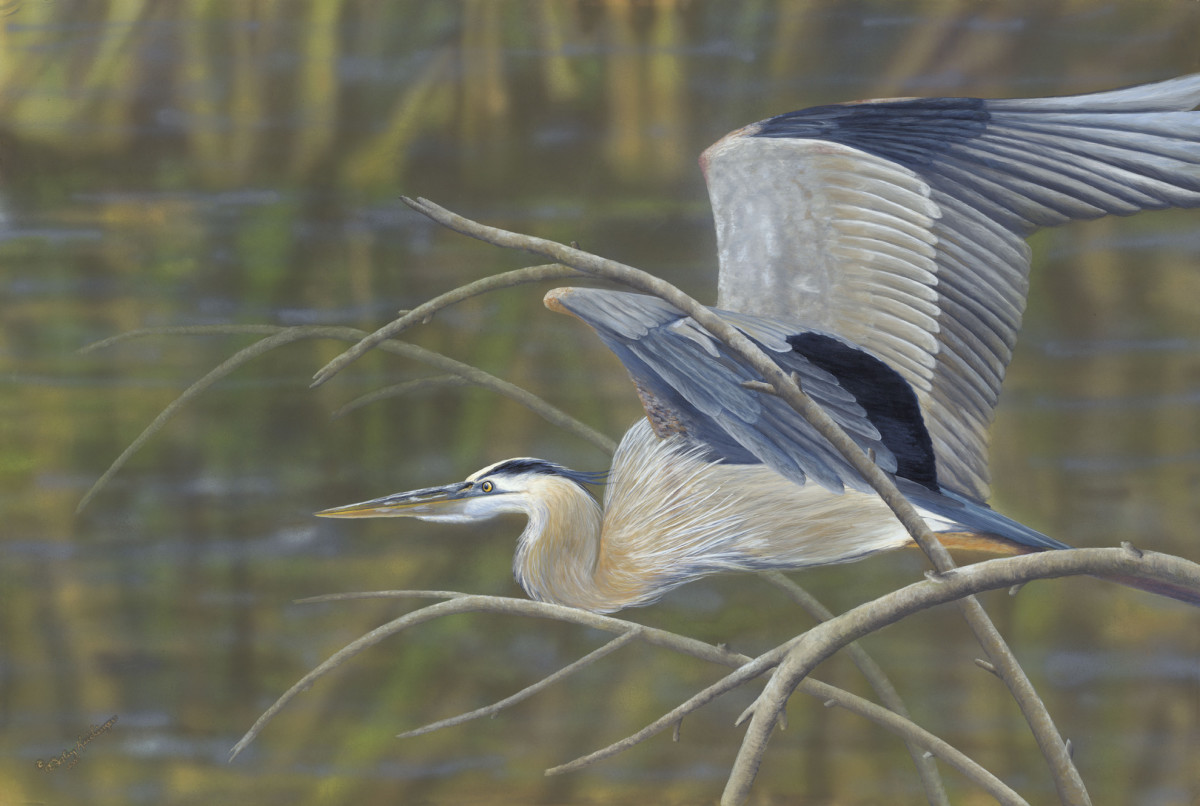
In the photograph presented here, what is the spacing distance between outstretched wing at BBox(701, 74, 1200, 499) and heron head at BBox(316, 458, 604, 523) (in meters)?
0.34

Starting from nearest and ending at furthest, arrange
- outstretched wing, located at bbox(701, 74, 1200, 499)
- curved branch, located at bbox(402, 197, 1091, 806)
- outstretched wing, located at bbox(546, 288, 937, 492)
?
curved branch, located at bbox(402, 197, 1091, 806) → outstretched wing, located at bbox(546, 288, 937, 492) → outstretched wing, located at bbox(701, 74, 1200, 499)

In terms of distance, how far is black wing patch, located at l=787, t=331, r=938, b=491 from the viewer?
112 centimetres

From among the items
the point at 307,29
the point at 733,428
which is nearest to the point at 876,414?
the point at 733,428

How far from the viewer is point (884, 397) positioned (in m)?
1.13

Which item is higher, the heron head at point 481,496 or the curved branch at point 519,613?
the heron head at point 481,496

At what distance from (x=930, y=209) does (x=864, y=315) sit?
0.51 ft

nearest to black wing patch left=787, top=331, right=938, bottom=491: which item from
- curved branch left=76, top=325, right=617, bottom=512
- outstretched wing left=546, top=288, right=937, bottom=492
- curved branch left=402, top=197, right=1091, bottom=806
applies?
outstretched wing left=546, top=288, right=937, bottom=492

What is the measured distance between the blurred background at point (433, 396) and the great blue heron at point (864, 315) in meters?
0.07

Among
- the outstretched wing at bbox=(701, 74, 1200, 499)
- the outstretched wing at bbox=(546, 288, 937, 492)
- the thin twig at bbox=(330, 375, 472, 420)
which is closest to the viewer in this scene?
the outstretched wing at bbox=(546, 288, 937, 492)

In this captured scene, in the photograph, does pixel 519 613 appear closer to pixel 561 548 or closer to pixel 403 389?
pixel 561 548

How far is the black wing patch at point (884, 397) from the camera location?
1.12 metres
